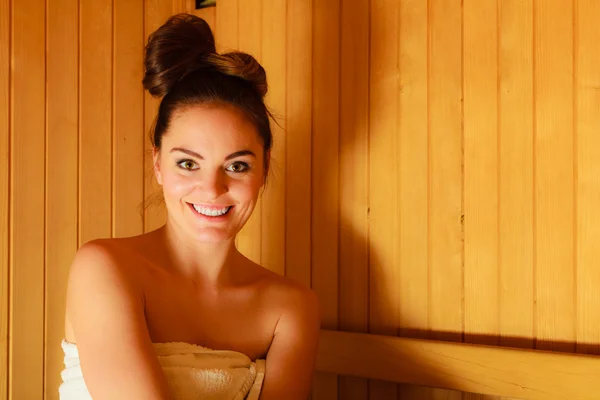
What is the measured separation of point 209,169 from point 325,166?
0.52 m

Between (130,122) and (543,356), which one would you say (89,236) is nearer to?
(130,122)

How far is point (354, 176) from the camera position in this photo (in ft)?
5.81

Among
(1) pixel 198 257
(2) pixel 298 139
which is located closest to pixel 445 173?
(2) pixel 298 139

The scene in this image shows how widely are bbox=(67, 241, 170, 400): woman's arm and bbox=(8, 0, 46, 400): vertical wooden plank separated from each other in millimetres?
387

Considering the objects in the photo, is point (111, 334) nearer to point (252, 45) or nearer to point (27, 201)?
point (27, 201)

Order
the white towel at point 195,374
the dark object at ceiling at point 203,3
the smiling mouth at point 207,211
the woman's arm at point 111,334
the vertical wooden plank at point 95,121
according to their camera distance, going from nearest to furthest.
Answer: the woman's arm at point 111,334, the white towel at point 195,374, the smiling mouth at point 207,211, the vertical wooden plank at point 95,121, the dark object at ceiling at point 203,3

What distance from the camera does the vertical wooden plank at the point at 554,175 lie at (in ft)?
4.90

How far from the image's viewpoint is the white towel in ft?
4.24

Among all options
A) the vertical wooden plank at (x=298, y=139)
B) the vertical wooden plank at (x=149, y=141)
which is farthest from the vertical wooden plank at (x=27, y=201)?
the vertical wooden plank at (x=298, y=139)

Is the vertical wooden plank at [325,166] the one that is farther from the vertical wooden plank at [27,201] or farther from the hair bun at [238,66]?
the vertical wooden plank at [27,201]

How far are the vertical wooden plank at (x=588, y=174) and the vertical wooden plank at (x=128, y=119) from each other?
3.97ft

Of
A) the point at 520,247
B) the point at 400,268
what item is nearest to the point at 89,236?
the point at 400,268

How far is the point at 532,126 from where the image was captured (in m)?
1.53

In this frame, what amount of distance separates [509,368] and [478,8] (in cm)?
88
